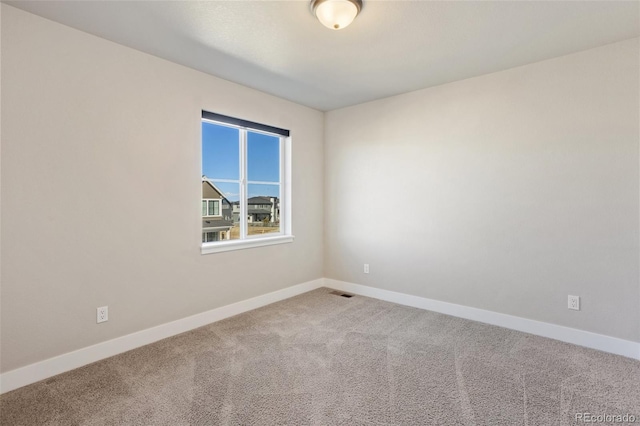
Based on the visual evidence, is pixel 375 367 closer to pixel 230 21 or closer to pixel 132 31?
pixel 230 21

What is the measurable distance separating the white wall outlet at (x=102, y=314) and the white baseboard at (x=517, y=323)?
272 cm

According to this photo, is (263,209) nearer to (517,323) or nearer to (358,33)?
(358,33)

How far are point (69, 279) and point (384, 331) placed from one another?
2.57 m

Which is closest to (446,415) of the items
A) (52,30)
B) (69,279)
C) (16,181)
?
(69,279)

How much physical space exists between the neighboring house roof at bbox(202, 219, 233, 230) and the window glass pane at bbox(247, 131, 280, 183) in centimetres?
57

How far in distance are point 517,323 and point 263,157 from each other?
10.5ft

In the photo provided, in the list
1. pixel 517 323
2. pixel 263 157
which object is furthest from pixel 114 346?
pixel 517 323

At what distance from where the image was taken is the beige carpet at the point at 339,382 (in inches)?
71.4

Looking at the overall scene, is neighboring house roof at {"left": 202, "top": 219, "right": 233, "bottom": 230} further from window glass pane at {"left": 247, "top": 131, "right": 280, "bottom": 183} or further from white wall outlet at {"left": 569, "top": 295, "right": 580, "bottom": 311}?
white wall outlet at {"left": 569, "top": 295, "right": 580, "bottom": 311}

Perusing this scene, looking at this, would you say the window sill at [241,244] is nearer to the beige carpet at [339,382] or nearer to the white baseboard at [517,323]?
the beige carpet at [339,382]

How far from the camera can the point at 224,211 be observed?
3.53m

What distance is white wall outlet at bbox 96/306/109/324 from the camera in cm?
246

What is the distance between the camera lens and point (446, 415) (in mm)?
1803

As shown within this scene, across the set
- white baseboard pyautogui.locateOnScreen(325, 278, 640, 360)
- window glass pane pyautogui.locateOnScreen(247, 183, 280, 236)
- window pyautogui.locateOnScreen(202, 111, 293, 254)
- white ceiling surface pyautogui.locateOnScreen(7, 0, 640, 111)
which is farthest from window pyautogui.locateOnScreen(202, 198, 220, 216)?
white baseboard pyautogui.locateOnScreen(325, 278, 640, 360)
